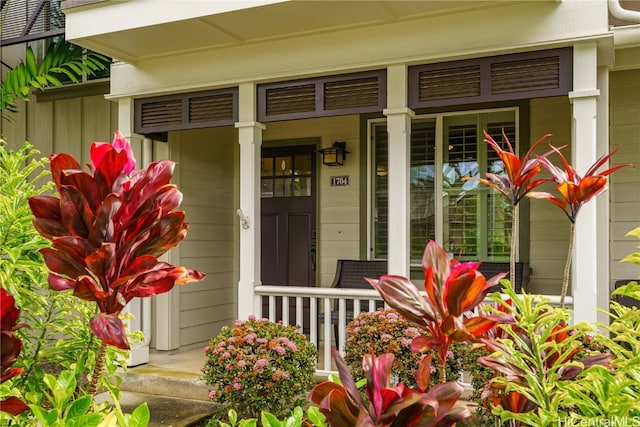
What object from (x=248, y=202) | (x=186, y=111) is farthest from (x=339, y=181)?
(x=186, y=111)

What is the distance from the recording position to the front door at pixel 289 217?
6.56 metres

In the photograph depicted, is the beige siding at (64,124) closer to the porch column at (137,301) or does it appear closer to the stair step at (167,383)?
the porch column at (137,301)

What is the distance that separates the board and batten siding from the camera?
634 centimetres

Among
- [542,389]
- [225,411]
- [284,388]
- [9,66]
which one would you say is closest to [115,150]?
[542,389]

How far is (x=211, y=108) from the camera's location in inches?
196

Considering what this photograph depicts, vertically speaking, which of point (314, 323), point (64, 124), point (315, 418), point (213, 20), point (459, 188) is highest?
point (213, 20)

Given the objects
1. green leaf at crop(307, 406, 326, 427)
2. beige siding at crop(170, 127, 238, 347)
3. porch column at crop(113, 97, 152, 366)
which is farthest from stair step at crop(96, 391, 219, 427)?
green leaf at crop(307, 406, 326, 427)

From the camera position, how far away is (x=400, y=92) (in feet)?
14.1

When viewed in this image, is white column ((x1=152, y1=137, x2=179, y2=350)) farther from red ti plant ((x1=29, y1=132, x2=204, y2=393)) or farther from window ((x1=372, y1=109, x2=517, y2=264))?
red ti plant ((x1=29, y1=132, x2=204, y2=393))

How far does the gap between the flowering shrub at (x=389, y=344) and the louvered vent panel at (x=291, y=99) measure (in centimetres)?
177

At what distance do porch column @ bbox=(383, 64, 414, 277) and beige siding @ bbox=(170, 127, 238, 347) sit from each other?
8.31ft

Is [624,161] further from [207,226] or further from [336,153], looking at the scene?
[207,226]

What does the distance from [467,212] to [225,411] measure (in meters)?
3.19

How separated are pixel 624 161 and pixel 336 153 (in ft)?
9.28
